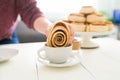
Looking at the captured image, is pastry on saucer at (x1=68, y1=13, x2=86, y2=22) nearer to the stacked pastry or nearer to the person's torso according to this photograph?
the stacked pastry

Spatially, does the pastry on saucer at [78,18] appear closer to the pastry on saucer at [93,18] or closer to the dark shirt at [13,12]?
the pastry on saucer at [93,18]

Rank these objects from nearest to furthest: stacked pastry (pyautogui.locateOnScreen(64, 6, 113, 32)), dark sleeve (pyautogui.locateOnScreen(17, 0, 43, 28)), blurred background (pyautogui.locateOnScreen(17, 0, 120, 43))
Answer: stacked pastry (pyautogui.locateOnScreen(64, 6, 113, 32))
dark sleeve (pyautogui.locateOnScreen(17, 0, 43, 28))
blurred background (pyautogui.locateOnScreen(17, 0, 120, 43))

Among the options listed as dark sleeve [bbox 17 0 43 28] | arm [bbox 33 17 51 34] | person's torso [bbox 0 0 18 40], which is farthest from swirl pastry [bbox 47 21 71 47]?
person's torso [bbox 0 0 18 40]

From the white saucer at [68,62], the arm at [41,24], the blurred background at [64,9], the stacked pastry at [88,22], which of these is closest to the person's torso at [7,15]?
the arm at [41,24]

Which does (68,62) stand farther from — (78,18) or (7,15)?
(7,15)

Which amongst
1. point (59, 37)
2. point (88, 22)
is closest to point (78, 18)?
point (88, 22)

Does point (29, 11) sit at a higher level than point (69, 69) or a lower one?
higher

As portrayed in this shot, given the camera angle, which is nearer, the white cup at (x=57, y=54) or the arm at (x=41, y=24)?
the white cup at (x=57, y=54)
